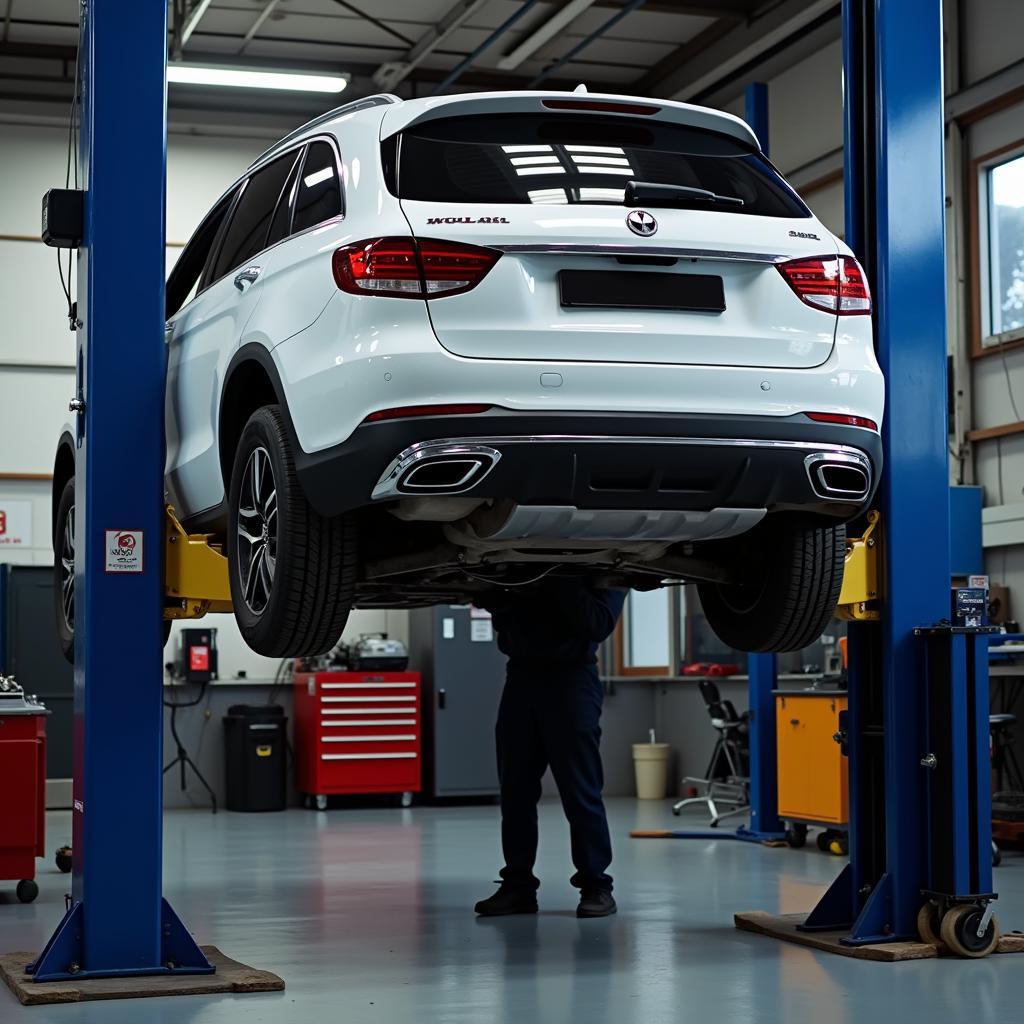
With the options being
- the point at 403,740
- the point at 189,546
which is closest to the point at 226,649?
the point at 403,740

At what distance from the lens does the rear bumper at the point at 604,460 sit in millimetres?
3520

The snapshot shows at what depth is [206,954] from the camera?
4961 mm

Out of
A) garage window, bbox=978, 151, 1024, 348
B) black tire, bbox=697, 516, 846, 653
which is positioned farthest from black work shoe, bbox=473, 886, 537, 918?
garage window, bbox=978, 151, 1024, 348

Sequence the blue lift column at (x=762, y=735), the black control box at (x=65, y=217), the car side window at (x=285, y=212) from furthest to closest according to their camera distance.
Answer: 1. the blue lift column at (x=762, y=735)
2. the black control box at (x=65, y=217)
3. the car side window at (x=285, y=212)

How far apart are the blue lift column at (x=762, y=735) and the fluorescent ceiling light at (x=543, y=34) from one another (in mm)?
2376

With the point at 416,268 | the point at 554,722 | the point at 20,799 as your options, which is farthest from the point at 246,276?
the point at 20,799

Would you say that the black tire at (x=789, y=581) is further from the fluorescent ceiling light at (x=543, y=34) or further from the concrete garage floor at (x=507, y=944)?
the fluorescent ceiling light at (x=543, y=34)

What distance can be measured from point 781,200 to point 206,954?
2.88 meters

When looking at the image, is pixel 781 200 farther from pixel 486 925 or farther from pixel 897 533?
pixel 486 925

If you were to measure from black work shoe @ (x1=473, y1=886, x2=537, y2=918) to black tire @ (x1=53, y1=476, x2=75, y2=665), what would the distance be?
1.83m

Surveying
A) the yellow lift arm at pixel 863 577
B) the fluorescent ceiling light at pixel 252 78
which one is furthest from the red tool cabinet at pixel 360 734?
the yellow lift arm at pixel 863 577

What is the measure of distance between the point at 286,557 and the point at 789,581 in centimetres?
137

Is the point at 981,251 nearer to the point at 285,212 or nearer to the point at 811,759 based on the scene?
the point at 811,759

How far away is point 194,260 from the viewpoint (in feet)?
16.9
